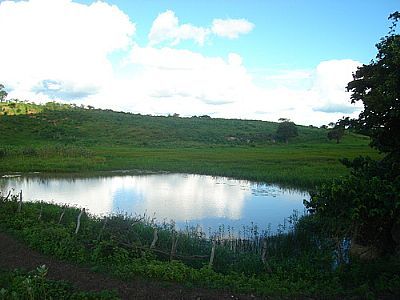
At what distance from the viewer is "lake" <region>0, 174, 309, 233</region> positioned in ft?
74.8

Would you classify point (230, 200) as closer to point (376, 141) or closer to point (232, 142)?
point (376, 141)

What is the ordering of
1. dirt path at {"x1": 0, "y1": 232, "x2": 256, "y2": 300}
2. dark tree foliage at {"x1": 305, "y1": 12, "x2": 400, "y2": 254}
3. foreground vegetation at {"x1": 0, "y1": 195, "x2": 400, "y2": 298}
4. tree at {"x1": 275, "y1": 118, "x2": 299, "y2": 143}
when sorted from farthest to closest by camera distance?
1. tree at {"x1": 275, "y1": 118, "x2": 299, "y2": 143}
2. dark tree foliage at {"x1": 305, "y1": 12, "x2": 400, "y2": 254}
3. foreground vegetation at {"x1": 0, "y1": 195, "x2": 400, "y2": 298}
4. dirt path at {"x1": 0, "y1": 232, "x2": 256, "y2": 300}

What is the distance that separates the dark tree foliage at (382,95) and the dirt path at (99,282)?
6880mm

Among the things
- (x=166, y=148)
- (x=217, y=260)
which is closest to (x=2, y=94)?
(x=166, y=148)

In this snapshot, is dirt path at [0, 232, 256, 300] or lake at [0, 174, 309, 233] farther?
lake at [0, 174, 309, 233]

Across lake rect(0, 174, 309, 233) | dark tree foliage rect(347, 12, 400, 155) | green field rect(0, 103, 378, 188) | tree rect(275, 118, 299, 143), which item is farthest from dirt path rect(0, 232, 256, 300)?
tree rect(275, 118, 299, 143)

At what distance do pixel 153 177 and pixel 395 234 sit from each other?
29264 mm

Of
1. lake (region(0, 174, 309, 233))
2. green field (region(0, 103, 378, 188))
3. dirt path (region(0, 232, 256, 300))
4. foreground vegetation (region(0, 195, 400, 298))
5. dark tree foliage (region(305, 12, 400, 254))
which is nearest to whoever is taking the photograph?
dirt path (region(0, 232, 256, 300))

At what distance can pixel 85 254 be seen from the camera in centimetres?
1242

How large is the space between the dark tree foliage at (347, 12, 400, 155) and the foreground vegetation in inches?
160

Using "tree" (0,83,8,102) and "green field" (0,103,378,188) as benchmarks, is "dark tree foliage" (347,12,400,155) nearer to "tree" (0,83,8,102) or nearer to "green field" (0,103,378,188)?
"green field" (0,103,378,188)

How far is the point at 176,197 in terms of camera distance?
28500 mm

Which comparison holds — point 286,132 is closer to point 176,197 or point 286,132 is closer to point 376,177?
point 176,197

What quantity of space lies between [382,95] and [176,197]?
19.0 metres
